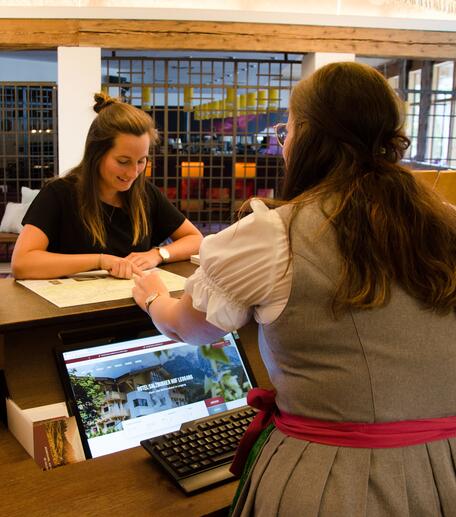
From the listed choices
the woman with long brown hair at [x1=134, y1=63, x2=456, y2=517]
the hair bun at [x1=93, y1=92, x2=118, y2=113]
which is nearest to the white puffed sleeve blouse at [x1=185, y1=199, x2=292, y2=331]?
the woman with long brown hair at [x1=134, y1=63, x2=456, y2=517]

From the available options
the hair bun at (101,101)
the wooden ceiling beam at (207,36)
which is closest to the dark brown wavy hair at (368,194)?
the hair bun at (101,101)

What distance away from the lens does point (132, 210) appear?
2334 mm

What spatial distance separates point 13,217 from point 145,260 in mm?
5501

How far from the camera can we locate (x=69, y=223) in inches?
86.7

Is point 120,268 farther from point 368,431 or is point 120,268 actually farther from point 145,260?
point 368,431

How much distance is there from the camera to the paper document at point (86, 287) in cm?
156

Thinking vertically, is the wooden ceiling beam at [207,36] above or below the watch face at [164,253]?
above

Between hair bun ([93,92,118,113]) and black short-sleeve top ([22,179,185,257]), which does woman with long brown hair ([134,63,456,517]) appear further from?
hair bun ([93,92,118,113])

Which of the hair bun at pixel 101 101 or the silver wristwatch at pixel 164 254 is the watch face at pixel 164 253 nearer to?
the silver wristwatch at pixel 164 254

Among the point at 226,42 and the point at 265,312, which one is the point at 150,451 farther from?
the point at 226,42

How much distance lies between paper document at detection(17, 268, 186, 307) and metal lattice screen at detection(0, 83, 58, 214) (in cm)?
586

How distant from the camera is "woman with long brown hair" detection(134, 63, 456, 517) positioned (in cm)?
97

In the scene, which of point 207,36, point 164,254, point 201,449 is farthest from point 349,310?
point 207,36

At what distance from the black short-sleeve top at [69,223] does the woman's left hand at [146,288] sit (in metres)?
0.76
